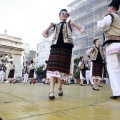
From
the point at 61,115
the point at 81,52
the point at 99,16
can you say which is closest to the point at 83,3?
the point at 99,16

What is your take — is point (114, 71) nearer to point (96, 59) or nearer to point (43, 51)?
point (96, 59)

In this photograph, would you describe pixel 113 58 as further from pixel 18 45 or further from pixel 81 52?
pixel 18 45

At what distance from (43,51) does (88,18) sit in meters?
35.7

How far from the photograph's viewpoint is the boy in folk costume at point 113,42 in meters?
3.58

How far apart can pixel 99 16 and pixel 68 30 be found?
3014 cm

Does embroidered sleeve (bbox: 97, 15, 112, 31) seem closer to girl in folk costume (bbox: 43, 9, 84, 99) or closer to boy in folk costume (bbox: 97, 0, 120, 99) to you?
boy in folk costume (bbox: 97, 0, 120, 99)

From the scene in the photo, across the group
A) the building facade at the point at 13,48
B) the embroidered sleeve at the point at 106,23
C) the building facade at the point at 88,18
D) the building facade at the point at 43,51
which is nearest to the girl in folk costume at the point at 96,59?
the embroidered sleeve at the point at 106,23

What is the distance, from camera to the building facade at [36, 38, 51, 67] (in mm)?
67250

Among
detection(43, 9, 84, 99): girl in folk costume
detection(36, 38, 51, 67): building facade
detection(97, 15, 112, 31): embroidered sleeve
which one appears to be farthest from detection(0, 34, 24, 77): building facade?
detection(97, 15, 112, 31): embroidered sleeve

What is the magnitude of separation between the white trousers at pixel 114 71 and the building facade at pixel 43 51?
63.3 metres

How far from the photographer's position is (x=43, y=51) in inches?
2702

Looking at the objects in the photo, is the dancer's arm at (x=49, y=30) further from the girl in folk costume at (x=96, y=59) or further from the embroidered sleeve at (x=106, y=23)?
the girl in folk costume at (x=96, y=59)

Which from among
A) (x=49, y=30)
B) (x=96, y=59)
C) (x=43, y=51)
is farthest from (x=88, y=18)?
(x=43, y=51)

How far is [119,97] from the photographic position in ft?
11.8
